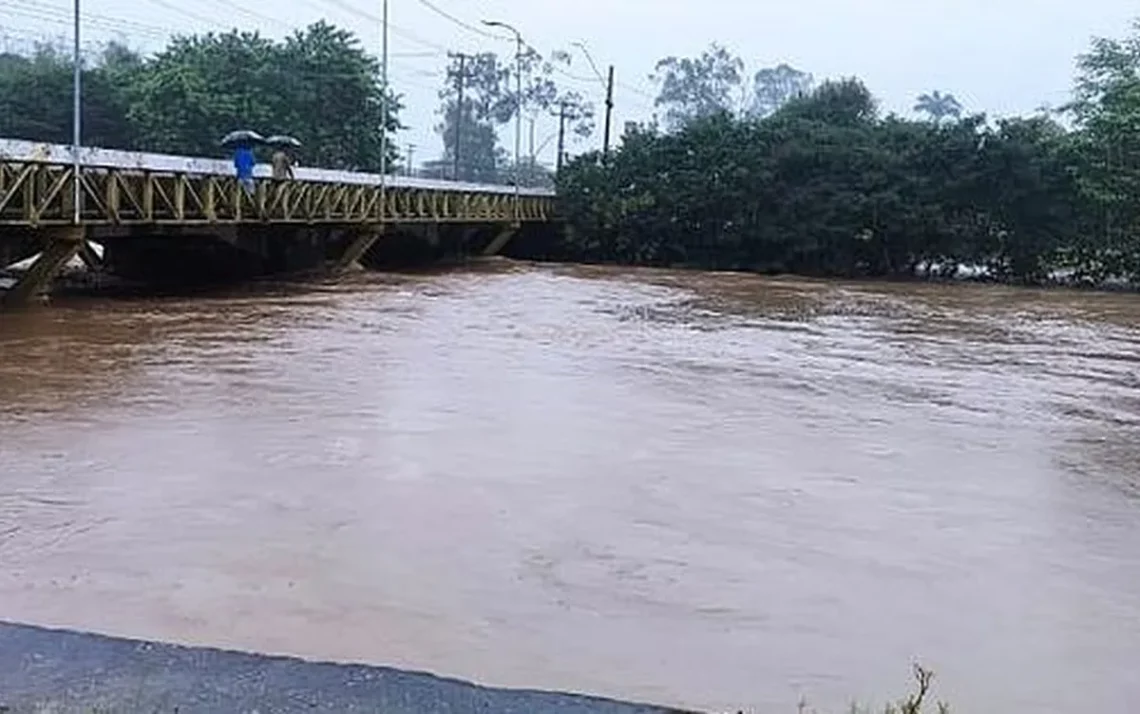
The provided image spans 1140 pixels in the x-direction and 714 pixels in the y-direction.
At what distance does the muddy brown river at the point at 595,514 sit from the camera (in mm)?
4941

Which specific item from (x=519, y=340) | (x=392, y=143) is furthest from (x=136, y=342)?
(x=392, y=143)

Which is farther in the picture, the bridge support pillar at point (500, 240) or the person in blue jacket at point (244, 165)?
the bridge support pillar at point (500, 240)

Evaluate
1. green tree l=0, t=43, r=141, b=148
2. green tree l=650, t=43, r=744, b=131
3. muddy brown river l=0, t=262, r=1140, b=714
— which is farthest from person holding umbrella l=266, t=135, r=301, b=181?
green tree l=650, t=43, r=744, b=131

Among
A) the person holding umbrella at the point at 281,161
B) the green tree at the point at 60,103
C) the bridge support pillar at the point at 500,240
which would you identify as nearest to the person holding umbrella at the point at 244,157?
the person holding umbrella at the point at 281,161

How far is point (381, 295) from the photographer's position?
2336 centimetres

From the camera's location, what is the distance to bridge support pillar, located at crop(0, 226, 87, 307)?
57.5 feet

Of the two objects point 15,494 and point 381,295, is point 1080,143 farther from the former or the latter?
point 15,494

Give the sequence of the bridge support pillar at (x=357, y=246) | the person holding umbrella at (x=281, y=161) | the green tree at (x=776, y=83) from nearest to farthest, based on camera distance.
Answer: the person holding umbrella at (x=281, y=161) < the bridge support pillar at (x=357, y=246) < the green tree at (x=776, y=83)

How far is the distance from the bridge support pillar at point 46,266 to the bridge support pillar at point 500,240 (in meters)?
21.5

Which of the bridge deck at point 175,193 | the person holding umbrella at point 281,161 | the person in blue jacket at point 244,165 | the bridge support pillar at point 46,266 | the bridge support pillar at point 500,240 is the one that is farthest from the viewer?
the bridge support pillar at point 500,240

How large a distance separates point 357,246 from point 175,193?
398 inches

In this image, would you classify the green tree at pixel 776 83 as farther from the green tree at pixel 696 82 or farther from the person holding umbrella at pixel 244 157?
the person holding umbrella at pixel 244 157

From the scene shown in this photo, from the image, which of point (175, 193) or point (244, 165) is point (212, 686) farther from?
point (244, 165)

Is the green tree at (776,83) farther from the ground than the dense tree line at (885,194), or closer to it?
farther from the ground
